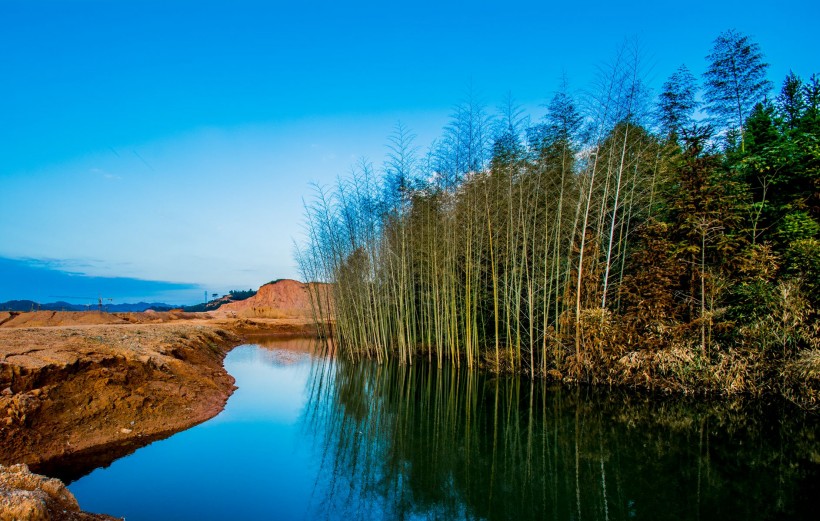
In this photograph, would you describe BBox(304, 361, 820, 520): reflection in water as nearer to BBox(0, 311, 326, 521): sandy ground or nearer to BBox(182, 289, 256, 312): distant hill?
BBox(0, 311, 326, 521): sandy ground

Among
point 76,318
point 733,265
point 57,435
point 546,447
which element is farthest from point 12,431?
point 76,318

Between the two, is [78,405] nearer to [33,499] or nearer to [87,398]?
[87,398]

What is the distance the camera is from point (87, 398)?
18.1ft

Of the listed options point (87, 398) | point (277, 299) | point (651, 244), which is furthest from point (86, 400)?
point (277, 299)

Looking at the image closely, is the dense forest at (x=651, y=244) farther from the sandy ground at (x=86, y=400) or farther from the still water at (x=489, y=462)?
the sandy ground at (x=86, y=400)

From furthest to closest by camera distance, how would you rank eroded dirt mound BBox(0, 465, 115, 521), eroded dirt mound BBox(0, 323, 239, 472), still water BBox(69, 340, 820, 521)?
eroded dirt mound BBox(0, 323, 239, 472) < still water BBox(69, 340, 820, 521) < eroded dirt mound BBox(0, 465, 115, 521)

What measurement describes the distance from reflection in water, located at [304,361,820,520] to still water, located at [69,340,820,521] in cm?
2

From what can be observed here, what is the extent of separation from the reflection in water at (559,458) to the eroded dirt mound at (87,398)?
7.04 ft

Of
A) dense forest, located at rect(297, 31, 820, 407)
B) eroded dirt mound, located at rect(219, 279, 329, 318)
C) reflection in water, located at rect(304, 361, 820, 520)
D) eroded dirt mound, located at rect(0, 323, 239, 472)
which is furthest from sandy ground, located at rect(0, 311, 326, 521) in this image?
eroded dirt mound, located at rect(219, 279, 329, 318)

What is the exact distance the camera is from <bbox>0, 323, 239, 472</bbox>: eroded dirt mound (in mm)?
4586

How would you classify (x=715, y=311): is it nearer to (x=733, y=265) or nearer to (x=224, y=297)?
(x=733, y=265)

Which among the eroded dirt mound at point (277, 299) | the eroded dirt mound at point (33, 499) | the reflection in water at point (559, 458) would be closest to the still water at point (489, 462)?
the reflection in water at point (559, 458)

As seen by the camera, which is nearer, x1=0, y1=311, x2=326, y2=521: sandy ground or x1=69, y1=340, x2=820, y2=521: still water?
x1=69, y1=340, x2=820, y2=521: still water

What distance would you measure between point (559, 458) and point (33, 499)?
4.81m
